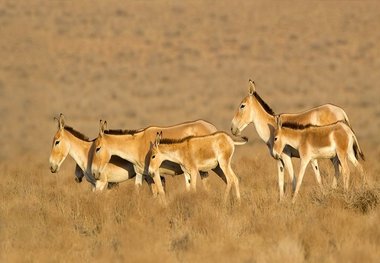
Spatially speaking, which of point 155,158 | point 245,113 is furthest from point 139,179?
point 245,113

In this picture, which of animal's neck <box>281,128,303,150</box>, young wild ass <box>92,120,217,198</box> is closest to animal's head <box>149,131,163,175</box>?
young wild ass <box>92,120,217,198</box>

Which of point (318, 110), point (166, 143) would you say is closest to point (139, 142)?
point (166, 143)

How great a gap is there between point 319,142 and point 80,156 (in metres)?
4.58

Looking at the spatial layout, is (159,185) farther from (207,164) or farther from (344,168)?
(344,168)

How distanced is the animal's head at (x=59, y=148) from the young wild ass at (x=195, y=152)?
2.13 metres

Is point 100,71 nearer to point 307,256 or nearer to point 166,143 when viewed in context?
point 166,143

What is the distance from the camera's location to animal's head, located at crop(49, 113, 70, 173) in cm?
1588

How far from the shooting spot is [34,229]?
12391 mm

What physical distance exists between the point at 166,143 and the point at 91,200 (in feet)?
6.20

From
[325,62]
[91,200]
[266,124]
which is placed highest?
[325,62]

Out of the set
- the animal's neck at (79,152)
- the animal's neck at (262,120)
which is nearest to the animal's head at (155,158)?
the animal's neck at (79,152)

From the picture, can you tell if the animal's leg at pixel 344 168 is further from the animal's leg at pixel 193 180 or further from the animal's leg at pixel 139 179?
the animal's leg at pixel 139 179

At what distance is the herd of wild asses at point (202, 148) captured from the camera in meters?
14.7

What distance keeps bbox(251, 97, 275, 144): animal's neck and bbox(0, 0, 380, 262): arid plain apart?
42.7 inches
